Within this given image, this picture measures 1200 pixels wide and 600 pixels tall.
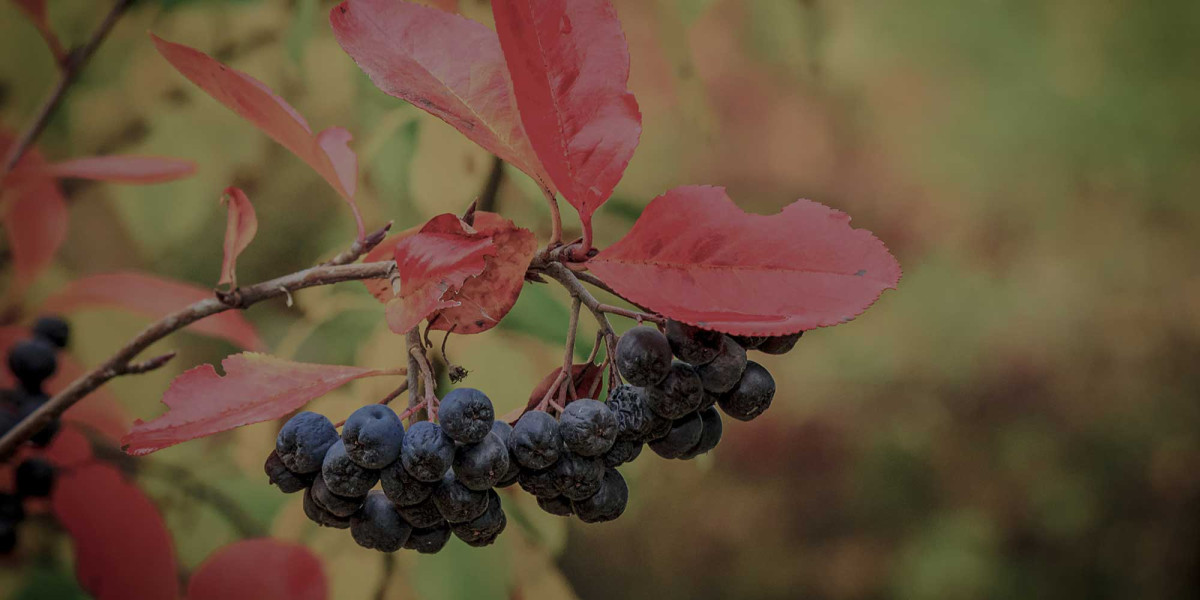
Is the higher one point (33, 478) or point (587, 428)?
point (587, 428)

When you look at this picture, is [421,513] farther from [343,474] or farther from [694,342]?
[694,342]

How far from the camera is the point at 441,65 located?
38 centimetres

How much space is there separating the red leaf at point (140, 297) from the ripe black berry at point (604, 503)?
0.57 metres

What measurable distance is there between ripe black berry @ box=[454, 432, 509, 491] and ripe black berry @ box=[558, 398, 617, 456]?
0.03 metres

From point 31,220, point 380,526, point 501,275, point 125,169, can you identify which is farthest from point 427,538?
point 31,220

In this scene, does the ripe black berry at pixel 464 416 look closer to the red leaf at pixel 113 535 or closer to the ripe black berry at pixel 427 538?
the ripe black berry at pixel 427 538

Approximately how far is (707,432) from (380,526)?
16 cm

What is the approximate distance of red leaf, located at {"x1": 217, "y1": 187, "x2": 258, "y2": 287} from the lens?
421 mm

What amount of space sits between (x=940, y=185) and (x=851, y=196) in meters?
0.12

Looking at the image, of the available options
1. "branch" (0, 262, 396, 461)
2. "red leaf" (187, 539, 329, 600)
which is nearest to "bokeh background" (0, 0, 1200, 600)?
"red leaf" (187, 539, 329, 600)

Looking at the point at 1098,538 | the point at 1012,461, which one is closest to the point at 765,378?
the point at 1012,461

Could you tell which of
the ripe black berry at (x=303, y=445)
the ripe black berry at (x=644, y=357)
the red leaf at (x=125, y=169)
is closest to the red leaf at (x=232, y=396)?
the ripe black berry at (x=303, y=445)

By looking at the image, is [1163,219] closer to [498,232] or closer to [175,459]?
[498,232]

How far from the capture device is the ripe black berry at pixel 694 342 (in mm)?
340
